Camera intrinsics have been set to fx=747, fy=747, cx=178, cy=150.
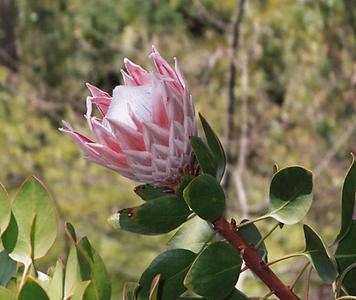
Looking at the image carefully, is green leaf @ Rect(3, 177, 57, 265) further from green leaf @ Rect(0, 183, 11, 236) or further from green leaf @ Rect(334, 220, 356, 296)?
green leaf @ Rect(334, 220, 356, 296)

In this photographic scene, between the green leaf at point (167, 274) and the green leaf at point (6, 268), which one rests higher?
the green leaf at point (167, 274)

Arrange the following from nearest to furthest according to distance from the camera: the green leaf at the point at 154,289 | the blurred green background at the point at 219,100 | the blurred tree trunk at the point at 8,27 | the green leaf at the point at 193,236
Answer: the green leaf at the point at 154,289
the green leaf at the point at 193,236
the blurred green background at the point at 219,100
the blurred tree trunk at the point at 8,27

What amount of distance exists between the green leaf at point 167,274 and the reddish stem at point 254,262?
0.18ft

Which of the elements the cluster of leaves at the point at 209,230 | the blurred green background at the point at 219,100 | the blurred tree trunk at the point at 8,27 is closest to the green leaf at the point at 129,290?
the cluster of leaves at the point at 209,230

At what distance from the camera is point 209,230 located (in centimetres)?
83

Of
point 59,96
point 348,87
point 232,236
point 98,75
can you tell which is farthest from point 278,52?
point 232,236

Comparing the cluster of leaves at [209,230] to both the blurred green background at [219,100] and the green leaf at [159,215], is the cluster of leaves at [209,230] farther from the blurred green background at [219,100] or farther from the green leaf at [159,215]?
the blurred green background at [219,100]

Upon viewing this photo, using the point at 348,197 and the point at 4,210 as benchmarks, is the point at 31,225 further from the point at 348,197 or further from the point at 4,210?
the point at 348,197

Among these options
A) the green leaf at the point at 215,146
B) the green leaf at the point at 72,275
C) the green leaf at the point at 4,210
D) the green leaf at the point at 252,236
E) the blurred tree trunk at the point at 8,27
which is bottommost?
the blurred tree trunk at the point at 8,27

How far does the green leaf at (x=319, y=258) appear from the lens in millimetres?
782

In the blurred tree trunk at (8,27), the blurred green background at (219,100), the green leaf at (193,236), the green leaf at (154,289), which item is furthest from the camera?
the blurred tree trunk at (8,27)

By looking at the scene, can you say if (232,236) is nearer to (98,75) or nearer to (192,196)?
(192,196)

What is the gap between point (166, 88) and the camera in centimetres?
75

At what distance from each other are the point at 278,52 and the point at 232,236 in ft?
15.4
